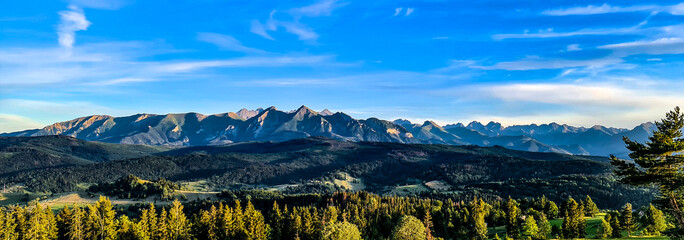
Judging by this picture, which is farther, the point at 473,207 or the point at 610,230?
the point at 473,207

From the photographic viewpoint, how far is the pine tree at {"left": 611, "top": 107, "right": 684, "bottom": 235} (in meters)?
44.8

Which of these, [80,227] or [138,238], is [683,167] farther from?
[80,227]

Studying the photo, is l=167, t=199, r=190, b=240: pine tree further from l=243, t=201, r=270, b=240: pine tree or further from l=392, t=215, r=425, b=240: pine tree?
l=392, t=215, r=425, b=240: pine tree

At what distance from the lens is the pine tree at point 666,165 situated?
1762 inches

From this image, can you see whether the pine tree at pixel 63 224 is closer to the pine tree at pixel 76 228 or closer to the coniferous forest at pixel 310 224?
the coniferous forest at pixel 310 224

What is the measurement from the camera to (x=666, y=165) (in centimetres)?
4522

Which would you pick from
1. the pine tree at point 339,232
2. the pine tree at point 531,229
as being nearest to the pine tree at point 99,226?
the pine tree at point 339,232

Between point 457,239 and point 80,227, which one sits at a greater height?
point 80,227

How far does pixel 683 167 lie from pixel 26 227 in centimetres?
14239

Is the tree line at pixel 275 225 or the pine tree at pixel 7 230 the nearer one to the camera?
the pine tree at pixel 7 230

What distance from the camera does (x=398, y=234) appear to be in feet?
438

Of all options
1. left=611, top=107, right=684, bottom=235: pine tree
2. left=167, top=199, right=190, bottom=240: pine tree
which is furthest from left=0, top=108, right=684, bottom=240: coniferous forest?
left=611, top=107, right=684, bottom=235: pine tree

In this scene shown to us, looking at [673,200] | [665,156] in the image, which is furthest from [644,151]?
[673,200]

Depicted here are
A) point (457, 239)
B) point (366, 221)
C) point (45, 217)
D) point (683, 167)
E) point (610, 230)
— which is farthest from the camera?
point (366, 221)
